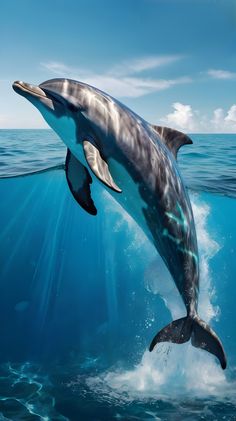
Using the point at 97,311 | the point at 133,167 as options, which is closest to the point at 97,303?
the point at 97,311

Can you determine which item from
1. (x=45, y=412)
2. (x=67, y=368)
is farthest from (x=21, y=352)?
(x=45, y=412)

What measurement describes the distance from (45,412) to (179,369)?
5.62 meters

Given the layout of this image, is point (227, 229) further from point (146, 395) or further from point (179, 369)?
point (146, 395)

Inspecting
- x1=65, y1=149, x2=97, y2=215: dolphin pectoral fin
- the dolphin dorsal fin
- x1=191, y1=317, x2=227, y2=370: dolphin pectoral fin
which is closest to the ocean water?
x1=191, y1=317, x2=227, y2=370: dolphin pectoral fin

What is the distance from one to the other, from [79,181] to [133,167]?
929 millimetres

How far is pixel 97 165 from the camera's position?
13.0ft

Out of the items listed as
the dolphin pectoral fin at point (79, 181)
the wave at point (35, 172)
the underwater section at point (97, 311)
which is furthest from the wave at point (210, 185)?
the dolphin pectoral fin at point (79, 181)

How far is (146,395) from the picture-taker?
1272 cm

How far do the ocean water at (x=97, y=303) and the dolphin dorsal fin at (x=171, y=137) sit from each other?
239 inches

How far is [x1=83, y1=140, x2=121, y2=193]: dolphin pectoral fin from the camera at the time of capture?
3.74 m

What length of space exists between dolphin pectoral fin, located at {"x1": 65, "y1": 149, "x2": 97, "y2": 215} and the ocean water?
6175 mm

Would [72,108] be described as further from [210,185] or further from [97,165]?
[210,185]

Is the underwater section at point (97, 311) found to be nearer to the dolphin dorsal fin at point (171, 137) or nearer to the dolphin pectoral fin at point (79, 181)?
the dolphin dorsal fin at point (171, 137)

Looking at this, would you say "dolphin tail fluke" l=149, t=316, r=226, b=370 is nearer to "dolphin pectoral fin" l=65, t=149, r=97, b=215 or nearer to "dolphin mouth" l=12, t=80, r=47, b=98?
"dolphin pectoral fin" l=65, t=149, r=97, b=215
